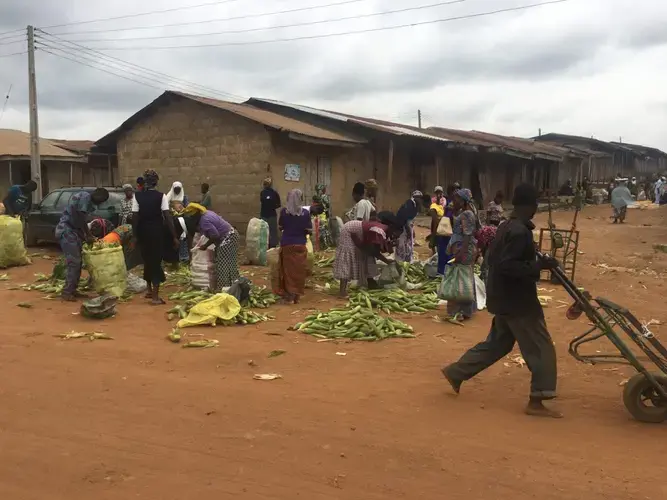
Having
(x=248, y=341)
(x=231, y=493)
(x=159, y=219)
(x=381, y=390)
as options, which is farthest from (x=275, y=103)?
(x=231, y=493)

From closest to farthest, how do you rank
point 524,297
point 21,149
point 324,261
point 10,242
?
point 524,297, point 10,242, point 324,261, point 21,149

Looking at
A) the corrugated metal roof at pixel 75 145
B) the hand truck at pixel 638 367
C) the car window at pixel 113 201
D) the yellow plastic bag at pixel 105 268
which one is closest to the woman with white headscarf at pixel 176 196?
the car window at pixel 113 201

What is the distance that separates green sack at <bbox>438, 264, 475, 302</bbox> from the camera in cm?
724

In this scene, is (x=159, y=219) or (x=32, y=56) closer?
(x=159, y=219)

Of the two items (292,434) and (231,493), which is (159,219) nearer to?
(292,434)

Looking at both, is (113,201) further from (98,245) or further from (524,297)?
(524,297)

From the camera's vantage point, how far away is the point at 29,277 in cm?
1093

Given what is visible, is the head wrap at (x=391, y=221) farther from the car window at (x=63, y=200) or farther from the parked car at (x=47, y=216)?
the car window at (x=63, y=200)

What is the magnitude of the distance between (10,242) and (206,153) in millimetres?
4884

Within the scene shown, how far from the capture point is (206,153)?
1451cm

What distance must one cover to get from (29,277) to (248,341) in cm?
652

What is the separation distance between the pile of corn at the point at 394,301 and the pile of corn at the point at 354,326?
0.59 metres

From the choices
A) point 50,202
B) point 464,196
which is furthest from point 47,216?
point 464,196

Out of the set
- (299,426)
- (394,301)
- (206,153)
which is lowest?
(299,426)
